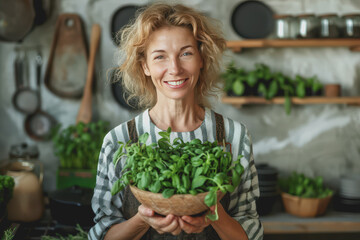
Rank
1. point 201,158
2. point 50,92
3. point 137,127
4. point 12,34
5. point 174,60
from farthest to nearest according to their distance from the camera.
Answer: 1. point 50,92
2. point 12,34
3. point 137,127
4. point 174,60
5. point 201,158

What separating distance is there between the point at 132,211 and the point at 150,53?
0.48 meters

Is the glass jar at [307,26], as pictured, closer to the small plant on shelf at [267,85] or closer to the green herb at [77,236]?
the small plant on shelf at [267,85]

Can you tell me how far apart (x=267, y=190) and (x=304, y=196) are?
0.76ft

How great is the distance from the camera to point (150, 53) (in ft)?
3.84

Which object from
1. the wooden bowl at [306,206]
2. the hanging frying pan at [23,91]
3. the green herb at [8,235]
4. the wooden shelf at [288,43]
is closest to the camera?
the green herb at [8,235]

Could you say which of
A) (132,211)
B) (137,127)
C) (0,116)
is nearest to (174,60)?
(137,127)

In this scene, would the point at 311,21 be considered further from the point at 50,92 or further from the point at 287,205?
the point at 50,92

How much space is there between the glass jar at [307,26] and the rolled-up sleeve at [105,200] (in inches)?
71.3

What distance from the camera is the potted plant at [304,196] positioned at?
247 centimetres

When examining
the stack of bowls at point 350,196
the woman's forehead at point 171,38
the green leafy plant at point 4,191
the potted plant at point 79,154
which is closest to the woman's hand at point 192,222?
the woman's forehead at point 171,38

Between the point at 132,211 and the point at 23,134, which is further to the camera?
the point at 23,134

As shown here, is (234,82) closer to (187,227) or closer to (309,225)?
(309,225)

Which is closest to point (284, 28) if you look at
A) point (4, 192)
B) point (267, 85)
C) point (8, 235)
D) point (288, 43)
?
point (288, 43)

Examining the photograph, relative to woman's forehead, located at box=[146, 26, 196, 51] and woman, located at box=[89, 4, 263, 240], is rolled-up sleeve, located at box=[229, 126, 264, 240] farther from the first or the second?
woman's forehead, located at box=[146, 26, 196, 51]
